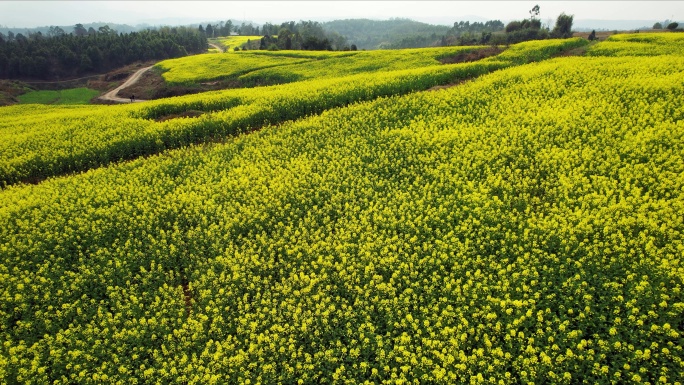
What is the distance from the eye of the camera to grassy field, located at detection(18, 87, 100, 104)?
55.8 meters

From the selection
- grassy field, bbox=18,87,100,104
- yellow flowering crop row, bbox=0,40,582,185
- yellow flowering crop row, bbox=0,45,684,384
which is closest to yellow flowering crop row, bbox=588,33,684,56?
yellow flowering crop row, bbox=0,40,582,185

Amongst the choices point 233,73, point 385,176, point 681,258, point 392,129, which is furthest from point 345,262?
point 233,73

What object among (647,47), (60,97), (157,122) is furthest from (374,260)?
(60,97)

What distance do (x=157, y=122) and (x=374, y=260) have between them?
24.4 meters

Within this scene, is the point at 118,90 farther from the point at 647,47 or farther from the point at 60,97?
the point at 647,47

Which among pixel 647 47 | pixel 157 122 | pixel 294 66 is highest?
pixel 647 47

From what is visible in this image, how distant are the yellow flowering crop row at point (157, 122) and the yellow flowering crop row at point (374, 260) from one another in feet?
10.4

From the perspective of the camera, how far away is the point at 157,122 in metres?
29.8

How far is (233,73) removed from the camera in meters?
52.9

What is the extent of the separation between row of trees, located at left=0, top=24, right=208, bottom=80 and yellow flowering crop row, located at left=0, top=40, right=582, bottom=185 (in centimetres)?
5467

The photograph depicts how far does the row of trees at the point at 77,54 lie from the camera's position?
78.9 metres

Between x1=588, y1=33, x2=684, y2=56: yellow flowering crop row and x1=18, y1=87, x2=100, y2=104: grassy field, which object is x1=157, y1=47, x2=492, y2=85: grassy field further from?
x1=588, y1=33, x2=684, y2=56: yellow flowering crop row

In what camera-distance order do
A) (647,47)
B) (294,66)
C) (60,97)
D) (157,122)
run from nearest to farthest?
(157,122) < (647,47) < (294,66) < (60,97)

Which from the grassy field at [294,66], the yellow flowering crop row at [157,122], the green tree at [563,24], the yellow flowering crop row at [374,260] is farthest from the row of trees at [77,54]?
the green tree at [563,24]
